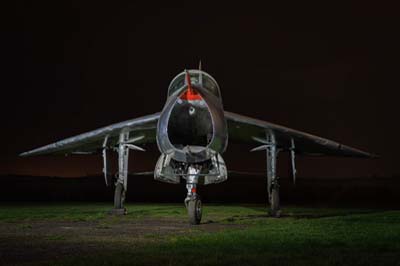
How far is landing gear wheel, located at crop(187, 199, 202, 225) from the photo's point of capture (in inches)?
591

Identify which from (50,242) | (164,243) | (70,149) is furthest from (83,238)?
(70,149)

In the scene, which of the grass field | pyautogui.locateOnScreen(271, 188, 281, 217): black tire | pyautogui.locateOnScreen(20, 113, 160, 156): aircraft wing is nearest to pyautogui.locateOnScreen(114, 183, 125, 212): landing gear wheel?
pyautogui.locateOnScreen(20, 113, 160, 156): aircraft wing

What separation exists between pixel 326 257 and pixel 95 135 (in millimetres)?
12193

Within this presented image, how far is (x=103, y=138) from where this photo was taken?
791 inches

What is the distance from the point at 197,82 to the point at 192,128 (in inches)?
→ 74.3

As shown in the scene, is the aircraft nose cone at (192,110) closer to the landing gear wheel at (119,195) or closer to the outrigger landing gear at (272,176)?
the outrigger landing gear at (272,176)

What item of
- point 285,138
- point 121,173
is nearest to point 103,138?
point 121,173

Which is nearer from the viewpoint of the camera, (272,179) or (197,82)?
(197,82)

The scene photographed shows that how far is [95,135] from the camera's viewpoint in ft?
64.4

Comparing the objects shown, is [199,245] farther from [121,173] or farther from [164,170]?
[121,173]

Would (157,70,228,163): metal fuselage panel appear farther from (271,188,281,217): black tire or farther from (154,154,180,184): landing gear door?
(271,188,281,217): black tire

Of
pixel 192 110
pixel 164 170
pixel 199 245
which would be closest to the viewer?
pixel 199 245

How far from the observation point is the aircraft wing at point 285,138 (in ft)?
60.4

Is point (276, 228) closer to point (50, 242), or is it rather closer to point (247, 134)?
point (50, 242)
